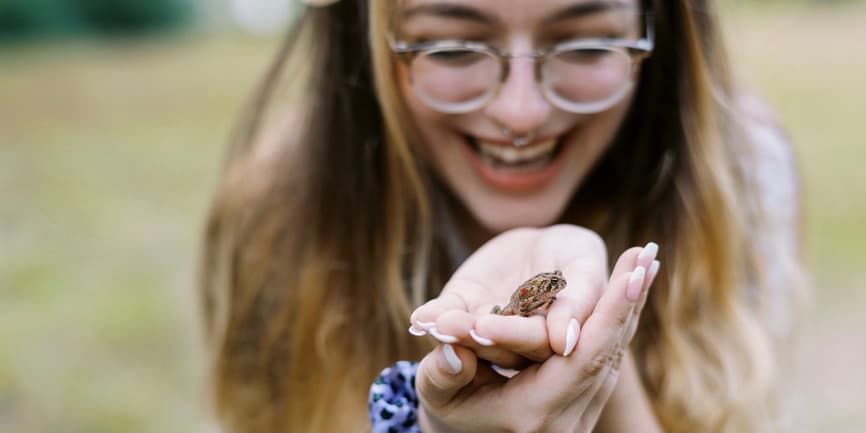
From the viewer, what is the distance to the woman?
79.1 inches

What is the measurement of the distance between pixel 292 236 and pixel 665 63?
1.11 metres

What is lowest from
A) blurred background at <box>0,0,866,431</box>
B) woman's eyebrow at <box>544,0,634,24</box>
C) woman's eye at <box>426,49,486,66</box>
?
blurred background at <box>0,0,866,431</box>

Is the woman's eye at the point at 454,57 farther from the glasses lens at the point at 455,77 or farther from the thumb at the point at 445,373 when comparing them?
the thumb at the point at 445,373

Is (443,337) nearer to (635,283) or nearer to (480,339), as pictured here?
(480,339)

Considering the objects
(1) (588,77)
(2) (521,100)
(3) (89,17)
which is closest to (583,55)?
(1) (588,77)

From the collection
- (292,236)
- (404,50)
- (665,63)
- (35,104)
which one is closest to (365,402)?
(292,236)

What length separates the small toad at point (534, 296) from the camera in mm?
1479

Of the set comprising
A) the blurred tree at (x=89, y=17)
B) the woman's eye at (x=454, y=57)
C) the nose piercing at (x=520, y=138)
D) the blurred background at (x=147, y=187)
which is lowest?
the blurred background at (x=147, y=187)

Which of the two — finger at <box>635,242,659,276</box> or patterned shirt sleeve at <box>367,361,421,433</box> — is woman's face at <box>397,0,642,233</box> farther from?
finger at <box>635,242,659,276</box>

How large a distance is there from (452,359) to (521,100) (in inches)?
31.6

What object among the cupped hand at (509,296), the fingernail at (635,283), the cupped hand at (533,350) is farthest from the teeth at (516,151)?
the fingernail at (635,283)

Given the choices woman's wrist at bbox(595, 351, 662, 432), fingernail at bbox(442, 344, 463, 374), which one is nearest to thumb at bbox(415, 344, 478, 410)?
fingernail at bbox(442, 344, 463, 374)

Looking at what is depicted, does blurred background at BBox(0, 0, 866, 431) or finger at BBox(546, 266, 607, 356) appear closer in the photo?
finger at BBox(546, 266, 607, 356)

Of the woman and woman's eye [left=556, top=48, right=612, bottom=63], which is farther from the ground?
woman's eye [left=556, top=48, right=612, bottom=63]
